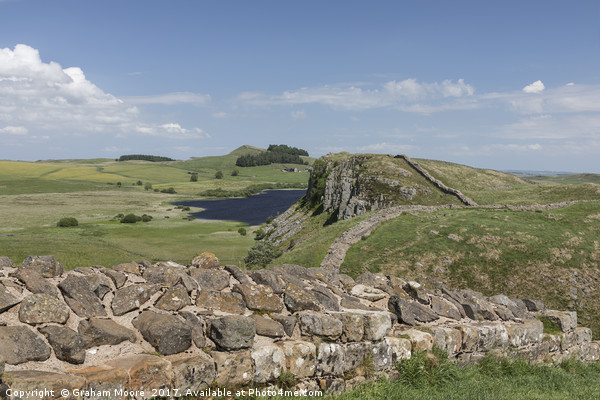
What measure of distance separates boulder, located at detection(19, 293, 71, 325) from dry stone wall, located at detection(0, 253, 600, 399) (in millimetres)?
14

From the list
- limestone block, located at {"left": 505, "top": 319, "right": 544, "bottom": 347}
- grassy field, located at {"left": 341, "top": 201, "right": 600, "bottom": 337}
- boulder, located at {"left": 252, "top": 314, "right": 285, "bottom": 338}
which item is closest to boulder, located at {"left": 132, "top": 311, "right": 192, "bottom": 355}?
boulder, located at {"left": 252, "top": 314, "right": 285, "bottom": 338}

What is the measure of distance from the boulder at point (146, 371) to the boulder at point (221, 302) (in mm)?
1670

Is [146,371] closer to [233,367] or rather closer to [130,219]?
[233,367]

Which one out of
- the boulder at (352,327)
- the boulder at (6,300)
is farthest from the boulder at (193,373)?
the boulder at (352,327)

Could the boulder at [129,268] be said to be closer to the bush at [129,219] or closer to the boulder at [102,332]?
the boulder at [102,332]

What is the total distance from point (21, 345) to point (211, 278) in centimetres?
354

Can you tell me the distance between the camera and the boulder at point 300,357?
22.6ft

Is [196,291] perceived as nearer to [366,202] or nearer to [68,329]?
[68,329]

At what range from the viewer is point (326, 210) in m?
75.0

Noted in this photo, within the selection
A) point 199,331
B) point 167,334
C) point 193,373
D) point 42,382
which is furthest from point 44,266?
point 193,373

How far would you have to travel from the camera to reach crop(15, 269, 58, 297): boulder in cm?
624

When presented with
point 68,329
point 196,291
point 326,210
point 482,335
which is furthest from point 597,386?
point 326,210

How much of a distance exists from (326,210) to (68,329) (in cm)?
6994

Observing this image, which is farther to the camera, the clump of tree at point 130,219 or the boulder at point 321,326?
the clump of tree at point 130,219
